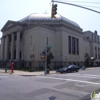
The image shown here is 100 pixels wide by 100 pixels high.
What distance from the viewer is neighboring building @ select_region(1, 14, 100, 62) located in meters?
42.9

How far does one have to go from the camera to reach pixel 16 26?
1852 inches

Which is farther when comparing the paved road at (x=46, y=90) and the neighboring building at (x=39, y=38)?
the neighboring building at (x=39, y=38)

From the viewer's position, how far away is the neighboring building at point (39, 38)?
141ft

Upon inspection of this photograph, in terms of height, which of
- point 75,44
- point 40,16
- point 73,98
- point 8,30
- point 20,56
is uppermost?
point 40,16

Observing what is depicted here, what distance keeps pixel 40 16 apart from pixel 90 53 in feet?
96.4

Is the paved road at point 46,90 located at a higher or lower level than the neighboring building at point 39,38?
lower

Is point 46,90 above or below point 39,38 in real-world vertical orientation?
below

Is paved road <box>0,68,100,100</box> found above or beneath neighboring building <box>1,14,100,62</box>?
beneath

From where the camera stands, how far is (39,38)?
41750mm

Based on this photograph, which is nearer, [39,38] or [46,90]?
[46,90]

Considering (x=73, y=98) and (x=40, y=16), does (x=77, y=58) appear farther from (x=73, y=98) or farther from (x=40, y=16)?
(x=73, y=98)

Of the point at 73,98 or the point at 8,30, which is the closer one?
the point at 73,98

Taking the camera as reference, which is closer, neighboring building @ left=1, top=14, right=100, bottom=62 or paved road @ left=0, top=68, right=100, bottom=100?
paved road @ left=0, top=68, right=100, bottom=100

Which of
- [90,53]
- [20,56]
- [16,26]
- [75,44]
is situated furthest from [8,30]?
[90,53]
